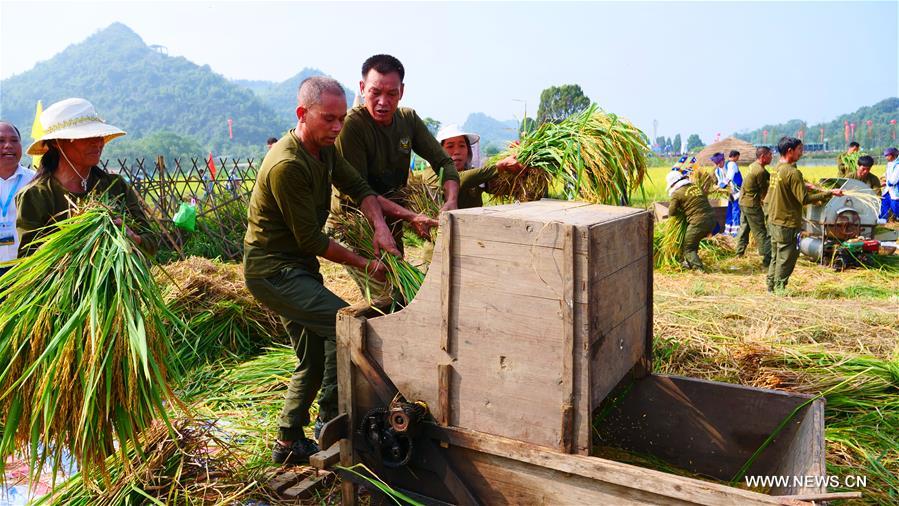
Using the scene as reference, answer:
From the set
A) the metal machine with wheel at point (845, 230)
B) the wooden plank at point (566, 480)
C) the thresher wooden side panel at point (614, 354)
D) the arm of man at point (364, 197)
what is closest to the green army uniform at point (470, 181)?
the arm of man at point (364, 197)

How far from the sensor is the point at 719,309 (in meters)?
4.98

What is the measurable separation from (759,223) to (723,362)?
570 centimetres

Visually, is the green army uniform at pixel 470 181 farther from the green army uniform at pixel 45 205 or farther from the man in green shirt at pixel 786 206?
the man in green shirt at pixel 786 206

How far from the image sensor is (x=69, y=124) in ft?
9.43

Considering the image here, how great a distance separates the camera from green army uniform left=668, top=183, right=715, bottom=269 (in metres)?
8.88

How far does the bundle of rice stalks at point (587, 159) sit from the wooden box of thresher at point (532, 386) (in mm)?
722

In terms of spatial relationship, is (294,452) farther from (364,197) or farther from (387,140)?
(387,140)

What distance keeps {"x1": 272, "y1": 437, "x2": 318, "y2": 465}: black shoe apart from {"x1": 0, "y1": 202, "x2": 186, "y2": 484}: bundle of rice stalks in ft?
2.80

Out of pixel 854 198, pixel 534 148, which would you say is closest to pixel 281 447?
pixel 534 148

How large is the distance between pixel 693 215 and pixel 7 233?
8186 mm

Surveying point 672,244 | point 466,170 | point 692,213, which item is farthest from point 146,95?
point 466,170

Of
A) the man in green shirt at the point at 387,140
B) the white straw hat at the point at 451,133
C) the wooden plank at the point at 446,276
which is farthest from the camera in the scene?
the white straw hat at the point at 451,133

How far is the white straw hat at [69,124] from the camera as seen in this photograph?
2848mm

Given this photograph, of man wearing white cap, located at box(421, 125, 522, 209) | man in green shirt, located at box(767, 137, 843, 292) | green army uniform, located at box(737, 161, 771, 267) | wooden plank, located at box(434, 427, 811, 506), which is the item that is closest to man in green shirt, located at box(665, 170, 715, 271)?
green army uniform, located at box(737, 161, 771, 267)
